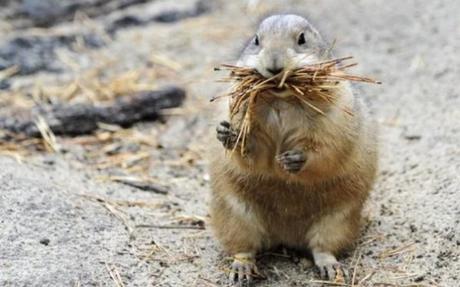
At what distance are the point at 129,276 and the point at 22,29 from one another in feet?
16.2

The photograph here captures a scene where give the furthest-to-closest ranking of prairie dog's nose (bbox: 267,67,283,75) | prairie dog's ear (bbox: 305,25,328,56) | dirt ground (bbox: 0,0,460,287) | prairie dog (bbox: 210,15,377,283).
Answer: dirt ground (bbox: 0,0,460,287)
prairie dog's ear (bbox: 305,25,328,56)
prairie dog (bbox: 210,15,377,283)
prairie dog's nose (bbox: 267,67,283,75)

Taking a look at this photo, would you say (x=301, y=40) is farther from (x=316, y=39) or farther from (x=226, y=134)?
(x=226, y=134)

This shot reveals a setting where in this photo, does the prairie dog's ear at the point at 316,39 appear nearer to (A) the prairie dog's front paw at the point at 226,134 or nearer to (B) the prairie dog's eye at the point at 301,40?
(B) the prairie dog's eye at the point at 301,40

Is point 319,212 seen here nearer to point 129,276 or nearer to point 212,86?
point 129,276

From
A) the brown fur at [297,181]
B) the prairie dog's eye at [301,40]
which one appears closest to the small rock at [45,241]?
the brown fur at [297,181]

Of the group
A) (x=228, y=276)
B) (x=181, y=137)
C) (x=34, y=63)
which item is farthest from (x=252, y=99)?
(x=34, y=63)

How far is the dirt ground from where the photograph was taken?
429 centimetres

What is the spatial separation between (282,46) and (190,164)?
2315 mm

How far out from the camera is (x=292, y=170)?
404 centimetres

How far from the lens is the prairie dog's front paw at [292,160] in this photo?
13.2ft

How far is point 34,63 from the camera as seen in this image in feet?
25.3

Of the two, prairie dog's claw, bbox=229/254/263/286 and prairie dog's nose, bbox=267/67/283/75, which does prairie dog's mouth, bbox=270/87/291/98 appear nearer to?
prairie dog's nose, bbox=267/67/283/75

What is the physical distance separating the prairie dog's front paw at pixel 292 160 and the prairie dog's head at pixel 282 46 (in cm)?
41

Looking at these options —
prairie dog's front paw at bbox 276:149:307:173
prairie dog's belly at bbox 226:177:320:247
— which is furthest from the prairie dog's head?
prairie dog's belly at bbox 226:177:320:247
